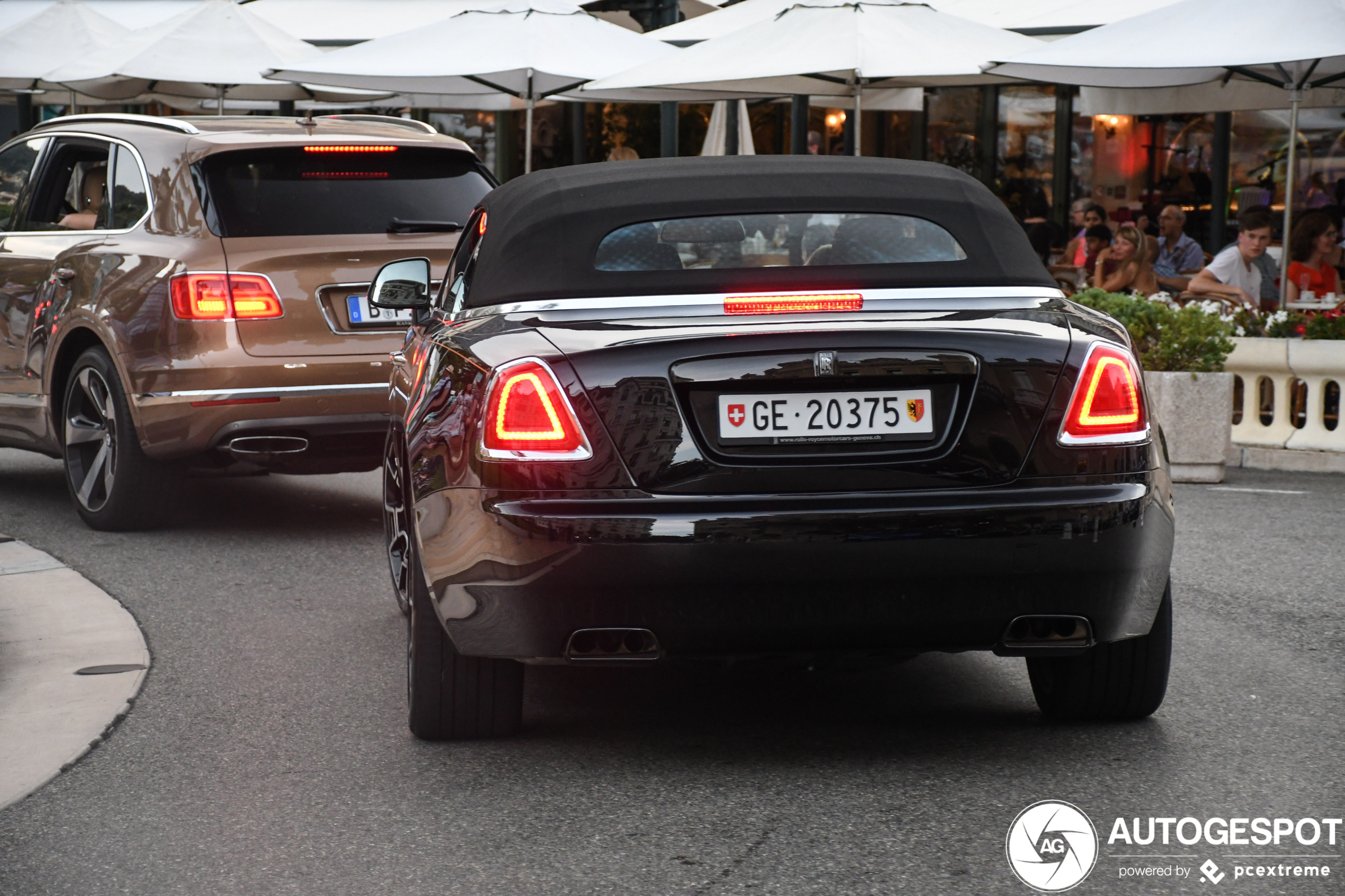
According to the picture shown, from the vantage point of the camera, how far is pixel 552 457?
3.94 metres

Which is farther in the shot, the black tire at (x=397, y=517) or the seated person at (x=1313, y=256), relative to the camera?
the seated person at (x=1313, y=256)

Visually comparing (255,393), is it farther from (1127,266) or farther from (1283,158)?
(1283,158)

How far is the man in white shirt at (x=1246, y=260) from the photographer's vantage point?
12406 mm

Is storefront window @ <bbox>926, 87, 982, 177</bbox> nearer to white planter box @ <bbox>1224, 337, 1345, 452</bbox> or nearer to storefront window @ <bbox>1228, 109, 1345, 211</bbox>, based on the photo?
storefront window @ <bbox>1228, 109, 1345, 211</bbox>

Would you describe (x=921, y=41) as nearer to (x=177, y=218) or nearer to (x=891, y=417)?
(x=177, y=218)

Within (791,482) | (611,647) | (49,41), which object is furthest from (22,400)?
(49,41)

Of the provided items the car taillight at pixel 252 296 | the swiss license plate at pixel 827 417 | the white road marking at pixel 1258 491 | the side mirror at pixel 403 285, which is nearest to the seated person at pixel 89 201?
the car taillight at pixel 252 296

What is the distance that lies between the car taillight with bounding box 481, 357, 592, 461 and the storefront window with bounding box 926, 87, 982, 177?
18284 mm

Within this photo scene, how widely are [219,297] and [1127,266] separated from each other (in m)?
7.28

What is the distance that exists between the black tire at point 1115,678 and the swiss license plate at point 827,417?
2.94ft

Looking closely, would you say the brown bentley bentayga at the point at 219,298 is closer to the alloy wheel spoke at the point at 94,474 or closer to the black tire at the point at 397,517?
the alloy wheel spoke at the point at 94,474

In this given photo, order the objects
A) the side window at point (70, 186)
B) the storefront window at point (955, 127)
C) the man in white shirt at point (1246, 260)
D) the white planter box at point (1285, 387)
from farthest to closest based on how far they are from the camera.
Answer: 1. the storefront window at point (955, 127)
2. the man in white shirt at point (1246, 260)
3. the white planter box at point (1285, 387)
4. the side window at point (70, 186)

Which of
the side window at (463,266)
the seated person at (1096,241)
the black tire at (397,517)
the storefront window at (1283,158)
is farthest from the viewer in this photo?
the storefront window at (1283,158)

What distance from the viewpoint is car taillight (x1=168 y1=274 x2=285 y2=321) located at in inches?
289
